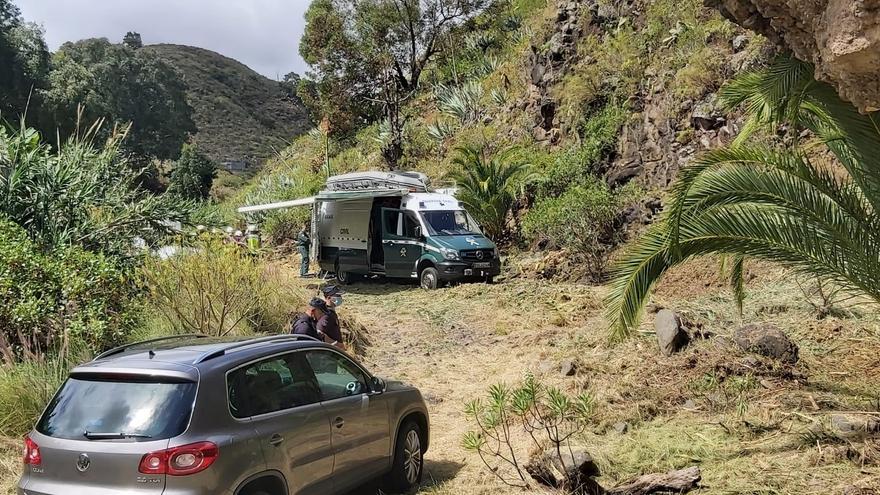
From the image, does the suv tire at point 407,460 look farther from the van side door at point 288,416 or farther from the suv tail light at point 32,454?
the suv tail light at point 32,454

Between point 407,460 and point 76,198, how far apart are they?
6.48 meters

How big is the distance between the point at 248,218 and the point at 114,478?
92.6ft

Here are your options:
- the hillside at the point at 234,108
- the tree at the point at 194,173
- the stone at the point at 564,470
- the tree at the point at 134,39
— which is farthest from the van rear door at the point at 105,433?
the tree at the point at 134,39

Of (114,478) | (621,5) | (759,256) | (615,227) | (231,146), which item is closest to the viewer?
(114,478)

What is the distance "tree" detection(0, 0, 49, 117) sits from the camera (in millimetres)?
41344

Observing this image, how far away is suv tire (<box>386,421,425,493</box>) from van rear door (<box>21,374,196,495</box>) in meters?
2.45

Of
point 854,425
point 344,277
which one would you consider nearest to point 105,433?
point 854,425

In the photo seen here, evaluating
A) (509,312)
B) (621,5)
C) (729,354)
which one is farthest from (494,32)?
(729,354)

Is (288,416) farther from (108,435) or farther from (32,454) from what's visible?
(32,454)

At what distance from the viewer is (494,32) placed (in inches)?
1393

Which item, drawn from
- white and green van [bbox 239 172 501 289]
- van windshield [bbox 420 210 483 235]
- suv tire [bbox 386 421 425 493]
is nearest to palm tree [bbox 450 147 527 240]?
white and green van [bbox 239 172 501 289]

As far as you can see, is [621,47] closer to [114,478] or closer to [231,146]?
[114,478]

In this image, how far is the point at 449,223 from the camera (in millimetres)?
18328

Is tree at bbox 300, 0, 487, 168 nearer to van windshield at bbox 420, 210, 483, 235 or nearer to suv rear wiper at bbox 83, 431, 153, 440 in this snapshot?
van windshield at bbox 420, 210, 483, 235
